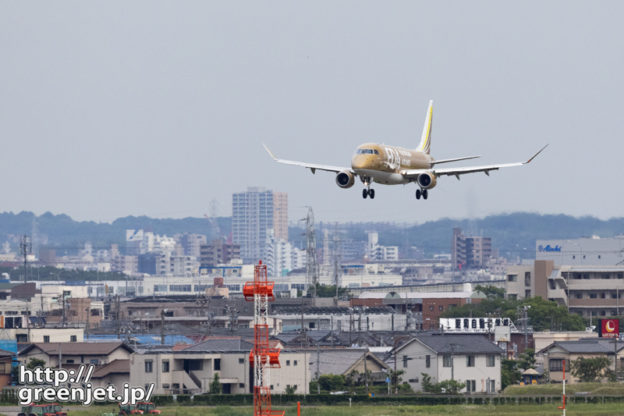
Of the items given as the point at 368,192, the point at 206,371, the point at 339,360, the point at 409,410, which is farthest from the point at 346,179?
the point at 339,360

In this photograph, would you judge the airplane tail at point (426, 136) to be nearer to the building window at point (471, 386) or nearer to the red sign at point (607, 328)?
the building window at point (471, 386)

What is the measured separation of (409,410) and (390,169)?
73.8 feet

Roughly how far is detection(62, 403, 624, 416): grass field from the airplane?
17.8 meters

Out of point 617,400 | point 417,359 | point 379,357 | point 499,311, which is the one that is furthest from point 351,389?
point 499,311

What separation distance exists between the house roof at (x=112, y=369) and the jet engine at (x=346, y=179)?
121ft

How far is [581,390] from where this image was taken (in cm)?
11494

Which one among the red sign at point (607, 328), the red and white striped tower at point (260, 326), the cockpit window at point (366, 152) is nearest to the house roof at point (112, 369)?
the cockpit window at point (366, 152)

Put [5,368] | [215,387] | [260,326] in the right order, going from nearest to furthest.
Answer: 1. [260,326]
2. [5,368]
3. [215,387]

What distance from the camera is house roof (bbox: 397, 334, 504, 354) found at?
121 metres

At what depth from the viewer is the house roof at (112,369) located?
113188 millimetres

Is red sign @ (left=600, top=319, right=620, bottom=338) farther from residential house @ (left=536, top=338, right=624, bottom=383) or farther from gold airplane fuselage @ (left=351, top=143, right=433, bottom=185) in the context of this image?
gold airplane fuselage @ (left=351, top=143, right=433, bottom=185)

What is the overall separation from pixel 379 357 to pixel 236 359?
23137 mm

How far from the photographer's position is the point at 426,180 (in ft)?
288

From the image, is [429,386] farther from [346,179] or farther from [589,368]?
[346,179]
